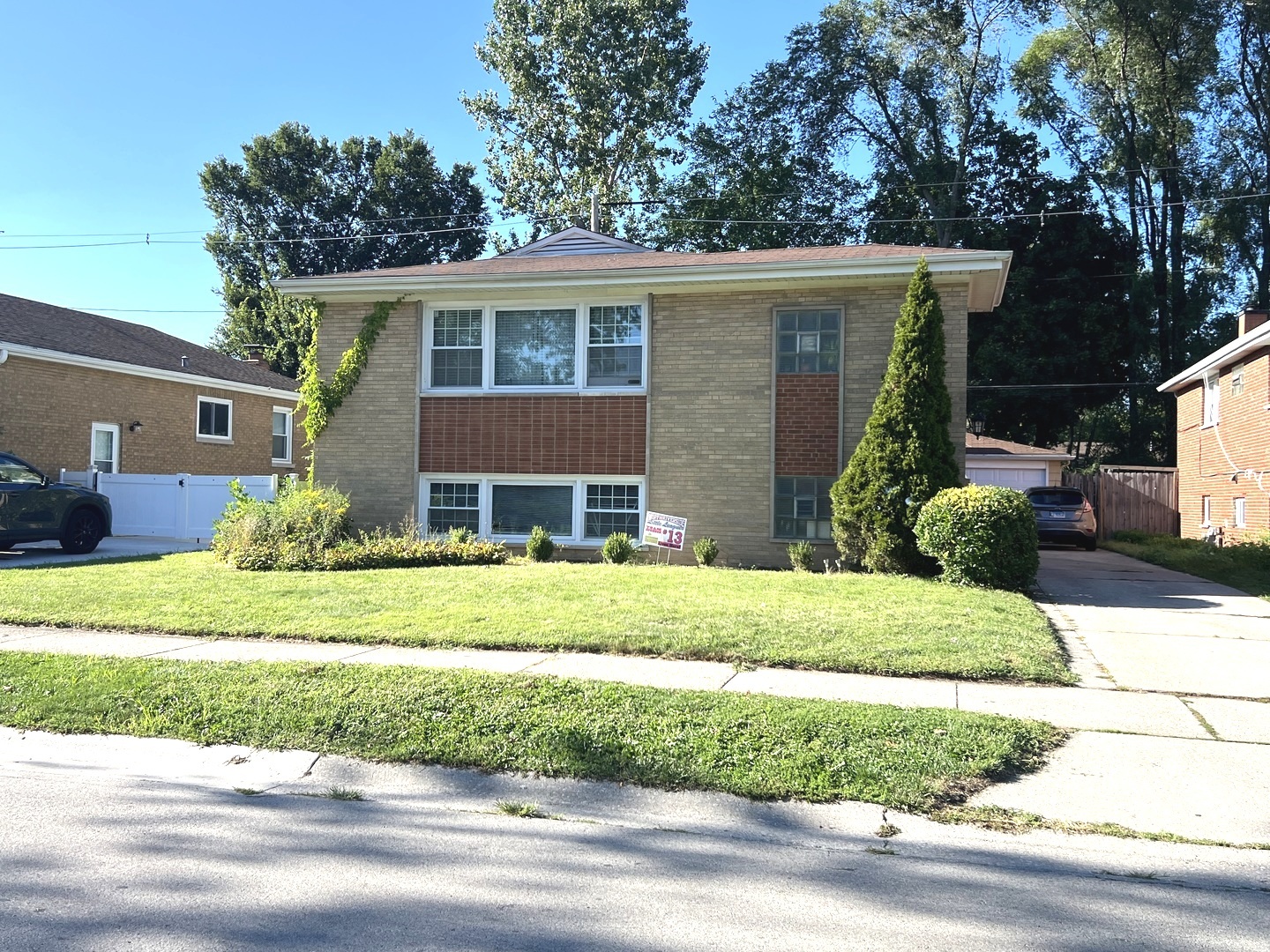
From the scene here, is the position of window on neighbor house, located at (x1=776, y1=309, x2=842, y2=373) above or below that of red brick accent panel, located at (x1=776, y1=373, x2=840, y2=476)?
above

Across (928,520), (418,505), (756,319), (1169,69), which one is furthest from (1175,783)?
(1169,69)

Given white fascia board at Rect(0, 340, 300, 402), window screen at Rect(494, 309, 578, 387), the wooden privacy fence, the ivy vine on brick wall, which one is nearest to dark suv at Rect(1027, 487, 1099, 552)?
the wooden privacy fence

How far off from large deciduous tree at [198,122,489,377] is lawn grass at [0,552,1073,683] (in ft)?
109

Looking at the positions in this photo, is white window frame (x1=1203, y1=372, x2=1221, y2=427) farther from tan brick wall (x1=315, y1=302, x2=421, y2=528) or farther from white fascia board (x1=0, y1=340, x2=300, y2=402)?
white fascia board (x1=0, y1=340, x2=300, y2=402)

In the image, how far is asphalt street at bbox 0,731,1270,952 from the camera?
367 cm

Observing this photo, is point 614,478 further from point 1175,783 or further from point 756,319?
point 1175,783

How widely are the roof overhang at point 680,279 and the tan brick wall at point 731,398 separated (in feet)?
1.06

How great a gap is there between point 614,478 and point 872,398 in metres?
4.13

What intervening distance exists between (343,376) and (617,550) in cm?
565

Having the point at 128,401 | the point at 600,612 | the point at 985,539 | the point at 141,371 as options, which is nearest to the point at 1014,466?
the point at 985,539

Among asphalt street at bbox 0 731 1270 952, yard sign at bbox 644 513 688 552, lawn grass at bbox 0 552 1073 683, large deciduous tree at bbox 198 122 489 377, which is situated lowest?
asphalt street at bbox 0 731 1270 952

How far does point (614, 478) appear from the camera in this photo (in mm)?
15609

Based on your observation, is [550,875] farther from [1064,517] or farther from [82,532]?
[1064,517]

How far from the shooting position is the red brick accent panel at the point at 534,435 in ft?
50.6
